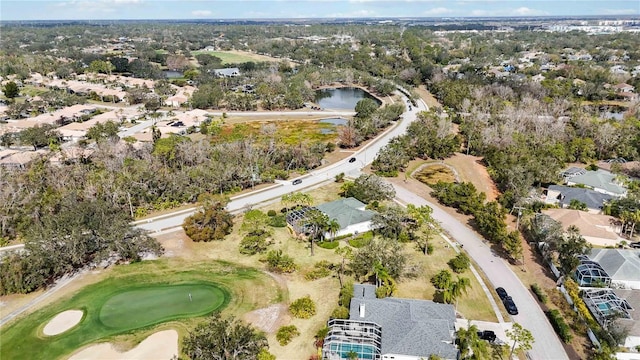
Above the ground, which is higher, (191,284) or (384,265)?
(384,265)

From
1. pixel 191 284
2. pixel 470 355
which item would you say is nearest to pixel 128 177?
pixel 191 284

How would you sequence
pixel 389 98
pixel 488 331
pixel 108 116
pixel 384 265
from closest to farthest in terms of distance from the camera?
pixel 488 331 < pixel 384 265 < pixel 108 116 < pixel 389 98

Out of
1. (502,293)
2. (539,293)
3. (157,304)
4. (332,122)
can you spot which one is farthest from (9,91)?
(539,293)

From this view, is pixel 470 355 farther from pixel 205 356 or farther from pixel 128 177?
pixel 128 177

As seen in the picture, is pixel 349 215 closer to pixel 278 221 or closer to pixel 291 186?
pixel 278 221

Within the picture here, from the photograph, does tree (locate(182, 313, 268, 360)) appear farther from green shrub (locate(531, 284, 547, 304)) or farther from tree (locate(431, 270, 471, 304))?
green shrub (locate(531, 284, 547, 304))

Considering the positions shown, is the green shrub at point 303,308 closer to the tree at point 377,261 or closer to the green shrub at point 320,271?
the green shrub at point 320,271

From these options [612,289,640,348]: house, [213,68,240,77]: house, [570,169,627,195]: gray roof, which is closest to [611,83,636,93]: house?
[570,169,627,195]: gray roof
